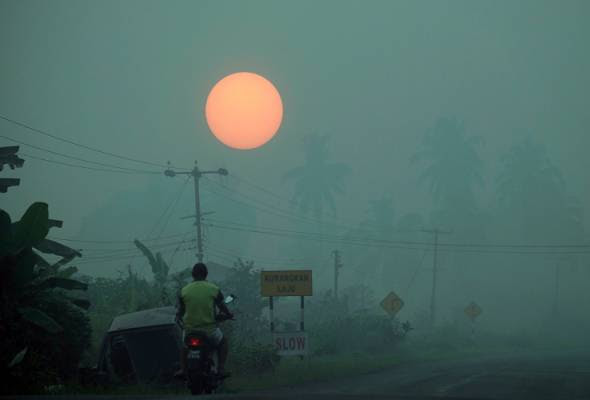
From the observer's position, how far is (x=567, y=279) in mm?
86875

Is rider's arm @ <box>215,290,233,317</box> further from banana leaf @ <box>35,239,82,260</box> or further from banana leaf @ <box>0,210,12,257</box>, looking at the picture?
banana leaf @ <box>35,239,82,260</box>

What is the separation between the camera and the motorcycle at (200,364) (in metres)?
10.4

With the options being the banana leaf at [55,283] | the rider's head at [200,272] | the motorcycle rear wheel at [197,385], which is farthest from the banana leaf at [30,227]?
the motorcycle rear wheel at [197,385]

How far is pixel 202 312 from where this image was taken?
423 inches

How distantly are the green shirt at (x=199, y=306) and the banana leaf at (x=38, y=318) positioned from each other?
148 inches

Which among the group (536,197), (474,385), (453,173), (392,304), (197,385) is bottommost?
(392,304)

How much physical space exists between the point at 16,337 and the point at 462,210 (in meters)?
71.4

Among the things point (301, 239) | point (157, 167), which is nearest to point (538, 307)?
point (301, 239)

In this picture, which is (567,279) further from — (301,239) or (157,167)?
(157,167)

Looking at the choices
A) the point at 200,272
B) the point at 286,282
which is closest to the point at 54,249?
the point at 200,272

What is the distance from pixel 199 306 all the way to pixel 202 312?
9cm

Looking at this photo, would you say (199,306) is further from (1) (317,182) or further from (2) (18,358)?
(1) (317,182)

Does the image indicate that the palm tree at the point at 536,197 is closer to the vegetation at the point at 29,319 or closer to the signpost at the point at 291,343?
the signpost at the point at 291,343

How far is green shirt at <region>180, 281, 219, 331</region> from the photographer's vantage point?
1072 cm
